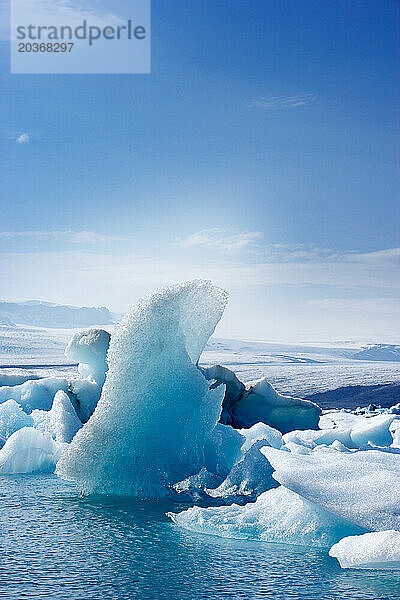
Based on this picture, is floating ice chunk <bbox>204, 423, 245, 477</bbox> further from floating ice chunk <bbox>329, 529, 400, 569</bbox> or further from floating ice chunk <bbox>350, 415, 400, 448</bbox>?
floating ice chunk <bbox>350, 415, 400, 448</bbox>

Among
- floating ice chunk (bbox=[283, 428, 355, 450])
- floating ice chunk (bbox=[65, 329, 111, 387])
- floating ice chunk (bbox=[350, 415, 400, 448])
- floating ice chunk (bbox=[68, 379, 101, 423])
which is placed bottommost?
floating ice chunk (bbox=[350, 415, 400, 448])

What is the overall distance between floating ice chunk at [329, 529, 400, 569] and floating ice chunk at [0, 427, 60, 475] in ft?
20.1

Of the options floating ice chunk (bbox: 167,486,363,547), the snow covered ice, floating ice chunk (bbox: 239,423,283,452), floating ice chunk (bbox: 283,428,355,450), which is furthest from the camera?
floating ice chunk (bbox: 283,428,355,450)

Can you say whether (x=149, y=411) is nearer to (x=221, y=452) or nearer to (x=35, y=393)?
(x=221, y=452)

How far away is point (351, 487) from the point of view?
235 inches

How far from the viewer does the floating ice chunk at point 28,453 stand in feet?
34.6

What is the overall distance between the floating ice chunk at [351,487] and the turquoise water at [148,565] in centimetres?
46

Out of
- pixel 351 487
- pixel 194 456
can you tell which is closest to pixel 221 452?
pixel 194 456

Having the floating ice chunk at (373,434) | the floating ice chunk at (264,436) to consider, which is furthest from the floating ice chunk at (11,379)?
the floating ice chunk at (373,434)

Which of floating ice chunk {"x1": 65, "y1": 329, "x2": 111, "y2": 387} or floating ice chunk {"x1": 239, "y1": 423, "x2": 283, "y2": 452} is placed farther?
floating ice chunk {"x1": 65, "y1": 329, "x2": 111, "y2": 387}

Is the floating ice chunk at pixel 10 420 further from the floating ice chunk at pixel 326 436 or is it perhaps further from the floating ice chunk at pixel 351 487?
the floating ice chunk at pixel 351 487

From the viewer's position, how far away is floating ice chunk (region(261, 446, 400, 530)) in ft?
19.0

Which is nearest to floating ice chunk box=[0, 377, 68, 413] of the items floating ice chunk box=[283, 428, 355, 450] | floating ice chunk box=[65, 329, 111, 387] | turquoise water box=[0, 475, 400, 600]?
floating ice chunk box=[65, 329, 111, 387]

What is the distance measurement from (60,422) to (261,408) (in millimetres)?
5290
